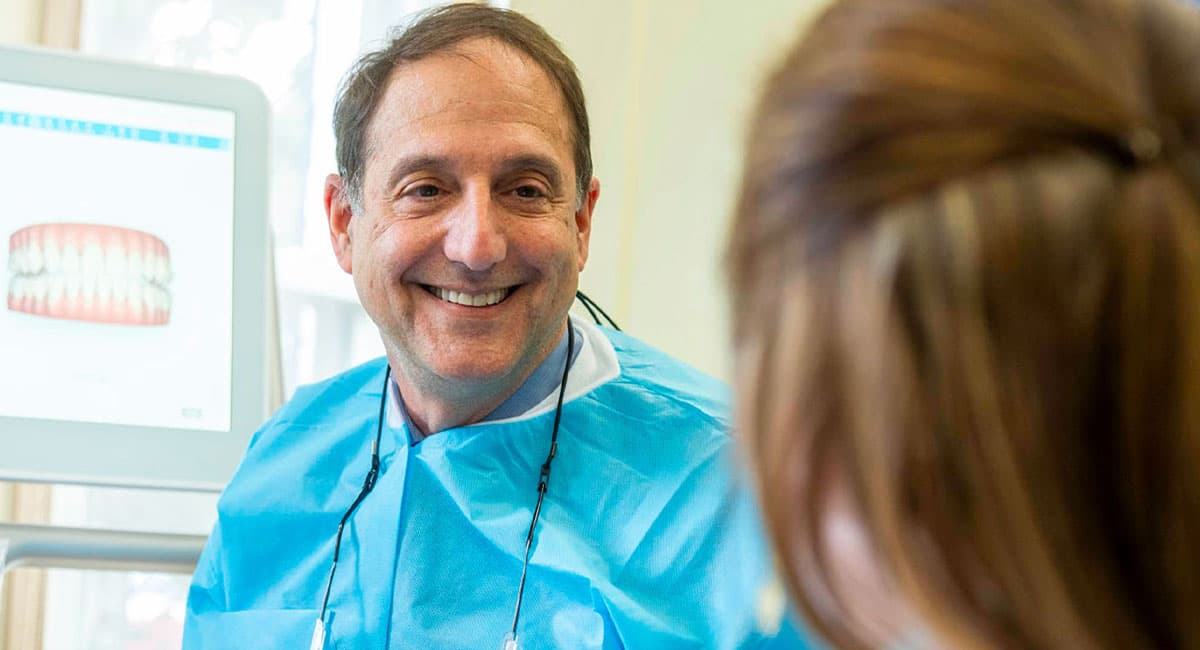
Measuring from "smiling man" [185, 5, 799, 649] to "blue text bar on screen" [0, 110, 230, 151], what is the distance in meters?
0.33

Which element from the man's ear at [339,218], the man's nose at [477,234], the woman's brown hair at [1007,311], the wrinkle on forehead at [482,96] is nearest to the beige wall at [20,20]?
the man's ear at [339,218]

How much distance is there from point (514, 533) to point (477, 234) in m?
0.31

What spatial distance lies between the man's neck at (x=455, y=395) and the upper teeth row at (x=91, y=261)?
1.45ft

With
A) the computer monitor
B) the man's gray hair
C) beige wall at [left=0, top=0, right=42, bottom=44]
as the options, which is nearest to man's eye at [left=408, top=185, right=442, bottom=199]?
the man's gray hair

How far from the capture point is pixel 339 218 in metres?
1.59

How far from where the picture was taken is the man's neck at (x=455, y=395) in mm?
1430

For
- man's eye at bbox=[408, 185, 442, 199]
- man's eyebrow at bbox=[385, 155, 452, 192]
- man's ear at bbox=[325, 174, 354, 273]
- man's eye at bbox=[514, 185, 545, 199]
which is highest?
man's eyebrow at bbox=[385, 155, 452, 192]

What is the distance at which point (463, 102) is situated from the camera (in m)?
1.41

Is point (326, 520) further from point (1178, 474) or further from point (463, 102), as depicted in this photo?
point (1178, 474)

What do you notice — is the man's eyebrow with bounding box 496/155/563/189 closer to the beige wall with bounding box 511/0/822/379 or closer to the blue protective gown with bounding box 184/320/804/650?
the blue protective gown with bounding box 184/320/804/650

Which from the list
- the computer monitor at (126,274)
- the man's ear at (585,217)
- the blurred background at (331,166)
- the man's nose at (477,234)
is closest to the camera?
the man's nose at (477,234)

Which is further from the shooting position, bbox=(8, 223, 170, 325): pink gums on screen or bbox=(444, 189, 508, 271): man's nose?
bbox=(8, 223, 170, 325): pink gums on screen

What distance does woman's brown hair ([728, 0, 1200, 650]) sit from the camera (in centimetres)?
47

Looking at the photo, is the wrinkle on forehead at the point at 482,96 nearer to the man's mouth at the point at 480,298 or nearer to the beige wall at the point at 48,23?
the man's mouth at the point at 480,298
